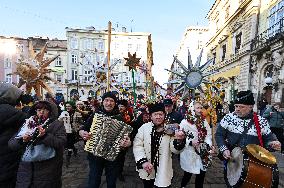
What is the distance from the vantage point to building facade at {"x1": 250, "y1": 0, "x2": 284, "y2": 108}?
16.7 m

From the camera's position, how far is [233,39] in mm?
25938

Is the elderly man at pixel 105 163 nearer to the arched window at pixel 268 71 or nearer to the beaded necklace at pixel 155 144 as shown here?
the beaded necklace at pixel 155 144

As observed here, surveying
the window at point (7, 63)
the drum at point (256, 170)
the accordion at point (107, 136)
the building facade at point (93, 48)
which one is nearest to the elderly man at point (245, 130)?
the drum at point (256, 170)

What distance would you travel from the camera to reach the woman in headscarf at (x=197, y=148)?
468 centimetres

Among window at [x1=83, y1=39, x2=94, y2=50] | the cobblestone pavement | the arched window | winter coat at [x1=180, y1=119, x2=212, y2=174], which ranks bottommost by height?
the cobblestone pavement

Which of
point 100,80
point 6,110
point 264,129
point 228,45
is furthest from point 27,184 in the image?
point 228,45

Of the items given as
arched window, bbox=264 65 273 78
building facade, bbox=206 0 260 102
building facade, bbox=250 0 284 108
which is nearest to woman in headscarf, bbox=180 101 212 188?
building facade, bbox=250 0 284 108

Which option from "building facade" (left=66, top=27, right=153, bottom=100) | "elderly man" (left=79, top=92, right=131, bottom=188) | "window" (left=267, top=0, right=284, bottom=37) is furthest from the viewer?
"building facade" (left=66, top=27, right=153, bottom=100)

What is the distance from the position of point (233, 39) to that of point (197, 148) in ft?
77.8

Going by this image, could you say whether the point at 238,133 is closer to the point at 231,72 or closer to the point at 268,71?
the point at 268,71

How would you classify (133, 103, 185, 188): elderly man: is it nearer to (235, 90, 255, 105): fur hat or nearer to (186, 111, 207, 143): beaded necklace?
(235, 90, 255, 105): fur hat

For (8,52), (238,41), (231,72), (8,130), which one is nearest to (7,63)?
(8,52)

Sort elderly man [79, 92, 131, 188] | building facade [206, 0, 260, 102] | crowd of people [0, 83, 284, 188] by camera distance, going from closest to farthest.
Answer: crowd of people [0, 83, 284, 188] < elderly man [79, 92, 131, 188] < building facade [206, 0, 260, 102]

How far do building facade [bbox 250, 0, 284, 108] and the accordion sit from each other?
14257 mm
